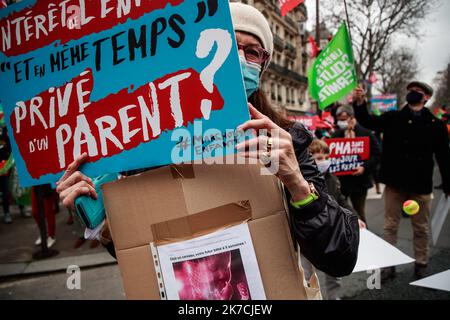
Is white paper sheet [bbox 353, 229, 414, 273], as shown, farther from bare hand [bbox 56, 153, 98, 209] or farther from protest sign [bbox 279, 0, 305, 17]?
protest sign [bbox 279, 0, 305, 17]

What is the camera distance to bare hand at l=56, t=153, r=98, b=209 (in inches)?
38.9

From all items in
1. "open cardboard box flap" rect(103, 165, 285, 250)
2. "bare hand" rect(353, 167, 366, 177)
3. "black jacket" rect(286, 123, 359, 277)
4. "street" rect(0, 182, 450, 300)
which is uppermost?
"open cardboard box flap" rect(103, 165, 285, 250)

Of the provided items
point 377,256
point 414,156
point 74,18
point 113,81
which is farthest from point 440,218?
point 74,18

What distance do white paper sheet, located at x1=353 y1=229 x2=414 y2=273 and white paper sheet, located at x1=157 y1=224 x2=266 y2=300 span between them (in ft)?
2.83

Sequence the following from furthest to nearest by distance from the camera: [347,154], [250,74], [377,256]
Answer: [347,154]
[377,256]
[250,74]

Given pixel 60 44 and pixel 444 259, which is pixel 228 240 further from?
pixel 444 259

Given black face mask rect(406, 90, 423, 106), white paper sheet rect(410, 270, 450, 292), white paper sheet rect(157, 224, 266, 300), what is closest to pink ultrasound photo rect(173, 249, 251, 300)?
white paper sheet rect(157, 224, 266, 300)

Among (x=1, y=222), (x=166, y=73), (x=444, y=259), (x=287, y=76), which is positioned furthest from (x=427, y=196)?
(x=287, y=76)

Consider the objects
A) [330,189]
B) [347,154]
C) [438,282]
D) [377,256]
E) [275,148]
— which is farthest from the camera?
[347,154]

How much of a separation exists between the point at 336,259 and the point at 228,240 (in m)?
0.35

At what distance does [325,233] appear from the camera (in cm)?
93

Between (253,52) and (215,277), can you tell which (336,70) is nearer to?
(253,52)

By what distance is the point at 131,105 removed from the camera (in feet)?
3.18

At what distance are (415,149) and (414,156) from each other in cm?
8
